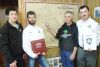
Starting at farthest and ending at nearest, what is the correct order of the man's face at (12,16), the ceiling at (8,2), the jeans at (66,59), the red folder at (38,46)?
the ceiling at (8,2) → the jeans at (66,59) → the red folder at (38,46) → the man's face at (12,16)

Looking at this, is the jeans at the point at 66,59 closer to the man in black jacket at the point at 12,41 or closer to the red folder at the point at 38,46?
the red folder at the point at 38,46

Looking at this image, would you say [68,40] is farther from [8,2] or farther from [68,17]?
[8,2]

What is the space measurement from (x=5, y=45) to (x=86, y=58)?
1.46m

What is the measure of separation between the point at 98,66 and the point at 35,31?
62.7 inches

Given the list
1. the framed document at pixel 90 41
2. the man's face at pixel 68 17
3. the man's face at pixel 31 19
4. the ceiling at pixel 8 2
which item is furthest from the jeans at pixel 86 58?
the ceiling at pixel 8 2

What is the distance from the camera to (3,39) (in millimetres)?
3330

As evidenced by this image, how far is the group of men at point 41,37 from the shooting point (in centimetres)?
339

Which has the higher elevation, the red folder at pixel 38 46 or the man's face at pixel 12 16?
the man's face at pixel 12 16

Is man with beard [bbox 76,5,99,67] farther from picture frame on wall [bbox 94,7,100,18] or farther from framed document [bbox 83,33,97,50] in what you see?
picture frame on wall [bbox 94,7,100,18]

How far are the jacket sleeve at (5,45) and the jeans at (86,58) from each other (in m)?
1.26

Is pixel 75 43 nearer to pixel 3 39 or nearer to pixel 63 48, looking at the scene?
pixel 63 48

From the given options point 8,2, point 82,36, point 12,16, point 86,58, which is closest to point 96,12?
point 82,36

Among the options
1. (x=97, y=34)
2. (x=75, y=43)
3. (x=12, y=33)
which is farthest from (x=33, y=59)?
(x=97, y=34)

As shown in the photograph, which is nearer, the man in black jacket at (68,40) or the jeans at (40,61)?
the jeans at (40,61)
